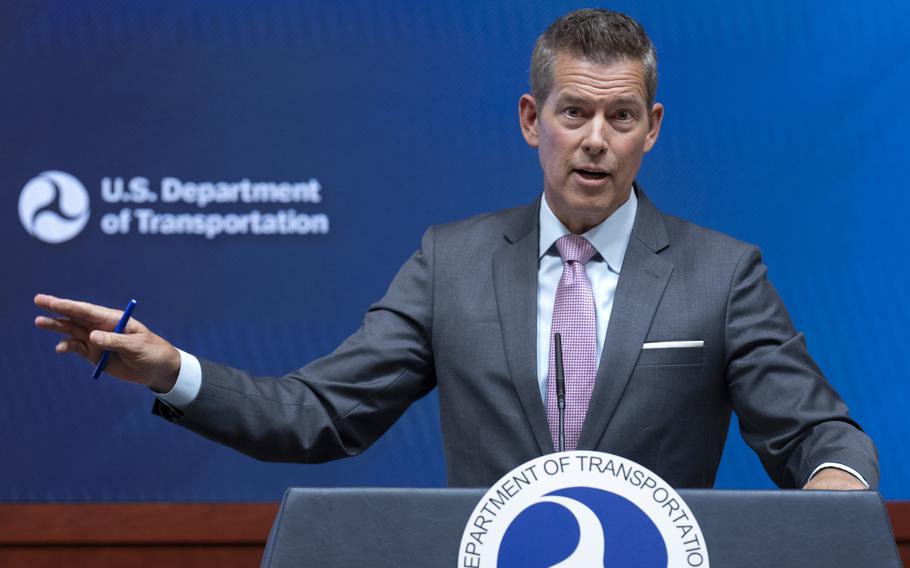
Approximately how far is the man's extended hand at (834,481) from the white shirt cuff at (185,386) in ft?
2.66

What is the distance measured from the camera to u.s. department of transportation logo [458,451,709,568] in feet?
3.27

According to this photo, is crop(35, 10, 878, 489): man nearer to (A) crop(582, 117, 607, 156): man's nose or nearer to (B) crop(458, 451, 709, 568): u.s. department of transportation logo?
(A) crop(582, 117, 607, 156): man's nose

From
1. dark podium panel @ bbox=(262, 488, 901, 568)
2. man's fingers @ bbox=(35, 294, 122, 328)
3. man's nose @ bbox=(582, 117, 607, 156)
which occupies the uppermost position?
man's nose @ bbox=(582, 117, 607, 156)

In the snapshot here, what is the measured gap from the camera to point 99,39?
8.88ft

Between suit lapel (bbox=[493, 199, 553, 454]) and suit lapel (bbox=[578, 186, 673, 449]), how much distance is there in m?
0.08

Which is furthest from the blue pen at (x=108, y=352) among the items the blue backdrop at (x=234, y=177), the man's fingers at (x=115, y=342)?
the blue backdrop at (x=234, y=177)

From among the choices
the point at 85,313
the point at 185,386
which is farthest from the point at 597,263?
the point at 85,313

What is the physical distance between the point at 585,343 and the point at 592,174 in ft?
0.85

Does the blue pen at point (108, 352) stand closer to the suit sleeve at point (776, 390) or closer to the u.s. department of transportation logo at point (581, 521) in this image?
the u.s. department of transportation logo at point (581, 521)

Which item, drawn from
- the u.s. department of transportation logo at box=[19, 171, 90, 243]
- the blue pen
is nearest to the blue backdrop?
the u.s. department of transportation logo at box=[19, 171, 90, 243]

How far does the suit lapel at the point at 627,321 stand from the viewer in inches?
65.8

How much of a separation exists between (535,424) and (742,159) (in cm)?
123

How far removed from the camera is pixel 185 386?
60.1 inches

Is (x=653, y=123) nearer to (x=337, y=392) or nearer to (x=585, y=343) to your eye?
(x=585, y=343)
